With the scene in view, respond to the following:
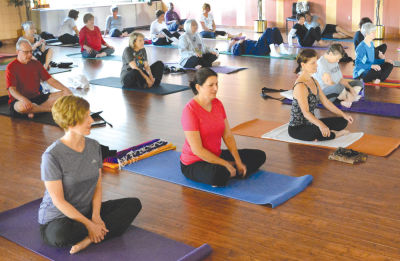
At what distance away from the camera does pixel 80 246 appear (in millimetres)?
2654

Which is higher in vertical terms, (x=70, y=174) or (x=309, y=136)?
(x=70, y=174)

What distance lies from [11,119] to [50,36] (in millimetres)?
7686

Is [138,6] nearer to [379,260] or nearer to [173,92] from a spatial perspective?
[173,92]

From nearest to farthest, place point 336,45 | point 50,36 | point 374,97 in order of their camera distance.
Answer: point 336,45, point 374,97, point 50,36

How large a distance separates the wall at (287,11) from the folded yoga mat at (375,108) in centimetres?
597

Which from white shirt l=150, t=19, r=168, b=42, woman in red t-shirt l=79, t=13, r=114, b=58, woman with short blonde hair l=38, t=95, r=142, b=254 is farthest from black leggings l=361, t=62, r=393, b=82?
white shirt l=150, t=19, r=168, b=42

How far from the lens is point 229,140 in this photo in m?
3.53

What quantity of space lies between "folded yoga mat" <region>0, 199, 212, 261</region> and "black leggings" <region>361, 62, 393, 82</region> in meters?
4.68

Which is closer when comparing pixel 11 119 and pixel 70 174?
pixel 70 174

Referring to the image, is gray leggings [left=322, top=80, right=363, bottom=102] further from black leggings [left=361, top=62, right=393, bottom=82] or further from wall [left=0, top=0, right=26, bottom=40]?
wall [left=0, top=0, right=26, bottom=40]

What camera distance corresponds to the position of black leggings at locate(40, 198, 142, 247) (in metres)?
2.60

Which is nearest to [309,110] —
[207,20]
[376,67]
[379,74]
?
[376,67]

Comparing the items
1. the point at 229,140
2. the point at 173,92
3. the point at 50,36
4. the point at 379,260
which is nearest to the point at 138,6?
the point at 50,36

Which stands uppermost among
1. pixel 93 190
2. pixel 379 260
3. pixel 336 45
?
pixel 336 45
